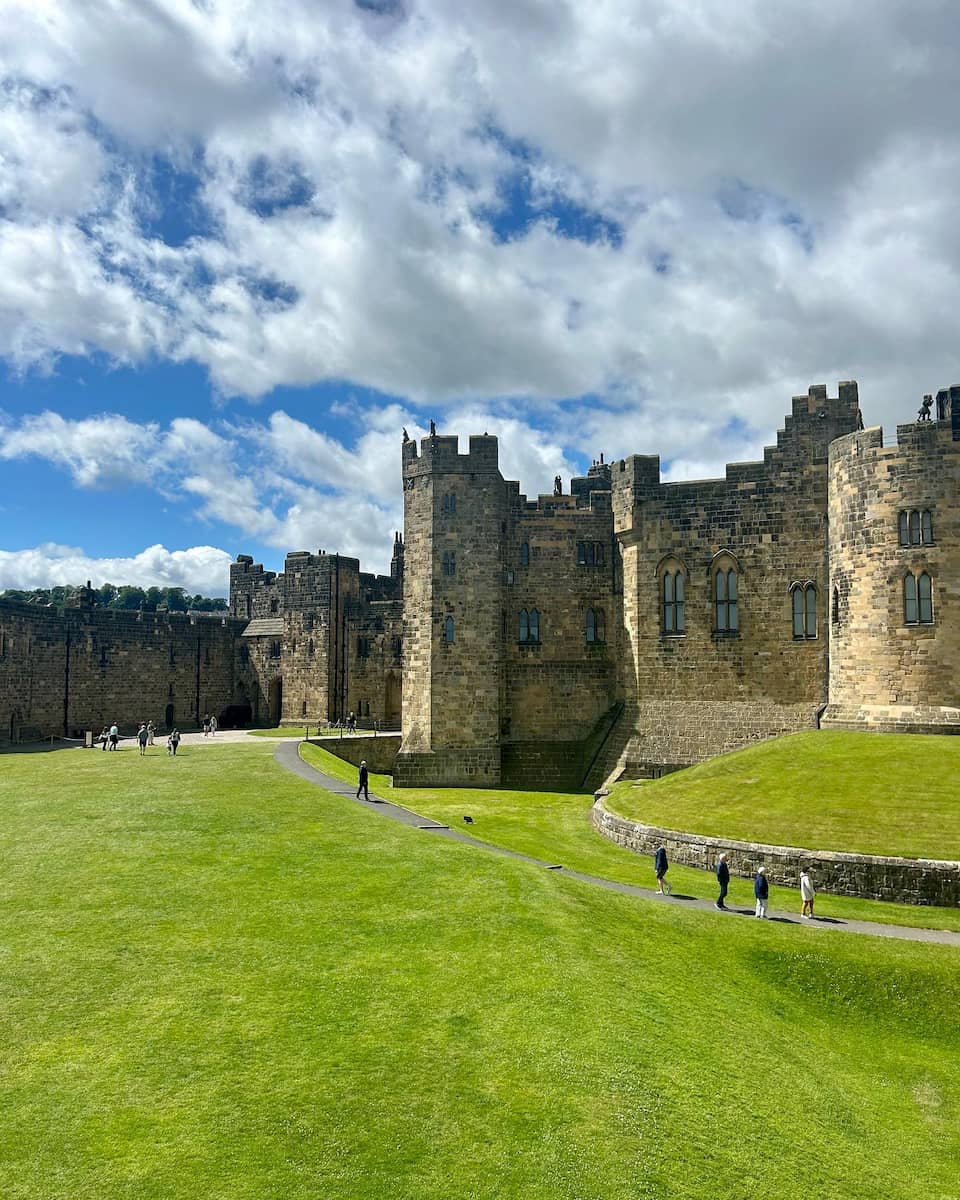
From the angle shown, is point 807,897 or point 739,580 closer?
point 807,897

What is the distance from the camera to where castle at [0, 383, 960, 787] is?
30797mm

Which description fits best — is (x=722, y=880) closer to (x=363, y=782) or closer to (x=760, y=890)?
(x=760, y=890)

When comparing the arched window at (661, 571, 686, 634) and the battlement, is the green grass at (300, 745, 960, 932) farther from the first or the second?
the battlement

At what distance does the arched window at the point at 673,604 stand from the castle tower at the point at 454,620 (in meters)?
7.59

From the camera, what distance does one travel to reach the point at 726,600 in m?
37.0

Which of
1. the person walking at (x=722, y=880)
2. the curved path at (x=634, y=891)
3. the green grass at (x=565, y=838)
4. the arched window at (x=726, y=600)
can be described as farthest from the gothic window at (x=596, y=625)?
the person walking at (x=722, y=880)

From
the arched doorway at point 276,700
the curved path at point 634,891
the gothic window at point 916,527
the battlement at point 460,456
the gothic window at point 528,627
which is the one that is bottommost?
the curved path at point 634,891

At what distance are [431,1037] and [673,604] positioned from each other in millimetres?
27768

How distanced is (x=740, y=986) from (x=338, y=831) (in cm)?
1131

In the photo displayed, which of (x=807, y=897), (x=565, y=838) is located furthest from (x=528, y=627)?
(x=807, y=897)

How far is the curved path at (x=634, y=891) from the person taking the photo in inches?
750

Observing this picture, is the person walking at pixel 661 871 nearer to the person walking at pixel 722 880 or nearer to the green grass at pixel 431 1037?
the person walking at pixel 722 880

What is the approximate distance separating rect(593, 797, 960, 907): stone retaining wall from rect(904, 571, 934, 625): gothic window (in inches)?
456

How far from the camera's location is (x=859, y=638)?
31.8m
